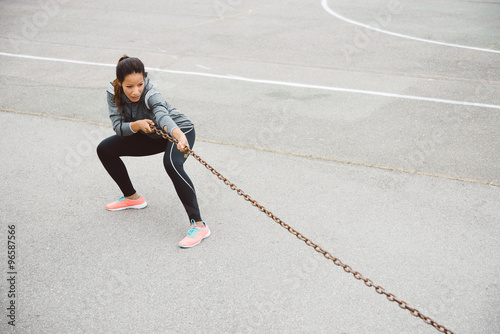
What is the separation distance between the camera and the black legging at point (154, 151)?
4.06 meters

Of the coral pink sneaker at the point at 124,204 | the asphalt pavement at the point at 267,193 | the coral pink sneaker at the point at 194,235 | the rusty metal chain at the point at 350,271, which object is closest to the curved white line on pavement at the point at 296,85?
the asphalt pavement at the point at 267,193

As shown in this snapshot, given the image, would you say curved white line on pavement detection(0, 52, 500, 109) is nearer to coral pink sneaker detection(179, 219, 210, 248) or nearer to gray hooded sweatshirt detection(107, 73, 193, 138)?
gray hooded sweatshirt detection(107, 73, 193, 138)

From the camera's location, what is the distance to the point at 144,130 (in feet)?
12.8

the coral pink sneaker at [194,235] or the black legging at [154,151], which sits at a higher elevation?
the black legging at [154,151]

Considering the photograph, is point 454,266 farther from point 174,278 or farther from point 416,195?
point 174,278

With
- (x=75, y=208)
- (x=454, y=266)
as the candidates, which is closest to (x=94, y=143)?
(x=75, y=208)

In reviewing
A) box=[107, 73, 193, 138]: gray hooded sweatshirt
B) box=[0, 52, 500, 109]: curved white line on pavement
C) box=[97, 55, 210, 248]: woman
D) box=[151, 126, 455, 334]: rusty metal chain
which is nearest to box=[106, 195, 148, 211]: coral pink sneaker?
box=[97, 55, 210, 248]: woman

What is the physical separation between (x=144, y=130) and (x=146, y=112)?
0.33 m

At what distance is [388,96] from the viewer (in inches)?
308

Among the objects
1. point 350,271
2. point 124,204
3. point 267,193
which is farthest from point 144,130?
point 350,271

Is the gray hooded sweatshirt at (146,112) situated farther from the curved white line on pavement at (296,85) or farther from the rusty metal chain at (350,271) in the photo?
the curved white line on pavement at (296,85)

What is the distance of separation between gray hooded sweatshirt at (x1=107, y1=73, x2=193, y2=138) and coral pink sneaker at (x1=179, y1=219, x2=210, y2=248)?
0.95 metres

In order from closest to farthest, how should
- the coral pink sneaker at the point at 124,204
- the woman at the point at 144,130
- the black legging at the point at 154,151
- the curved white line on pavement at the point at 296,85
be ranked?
the woman at the point at 144,130
the black legging at the point at 154,151
the coral pink sneaker at the point at 124,204
the curved white line on pavement at the point at 296,85

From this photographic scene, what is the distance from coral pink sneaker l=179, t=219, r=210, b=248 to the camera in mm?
4293
